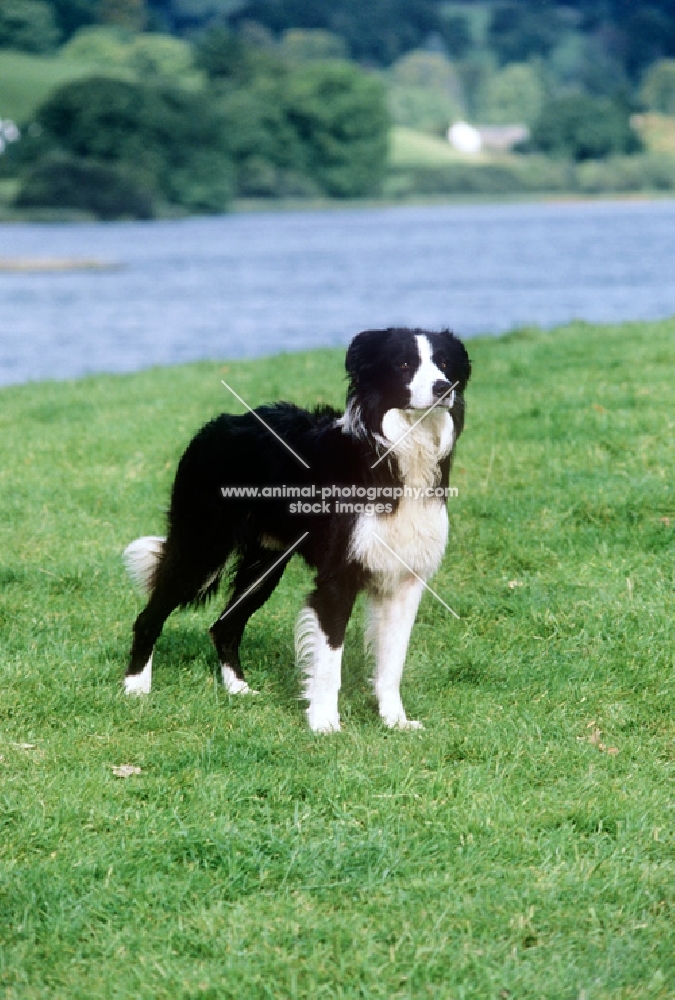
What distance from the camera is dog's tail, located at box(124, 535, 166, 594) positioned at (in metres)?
5.61

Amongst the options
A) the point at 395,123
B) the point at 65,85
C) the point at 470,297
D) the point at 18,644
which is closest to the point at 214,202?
the point at 65,85

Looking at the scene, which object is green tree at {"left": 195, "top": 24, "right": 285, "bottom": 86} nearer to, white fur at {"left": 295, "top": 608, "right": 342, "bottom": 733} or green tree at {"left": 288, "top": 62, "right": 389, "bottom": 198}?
green tree at {"left": 288, "top": 62, "right": 389, "bottom": 198}

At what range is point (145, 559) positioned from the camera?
18.4ft

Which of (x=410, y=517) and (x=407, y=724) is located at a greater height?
(x=410, y=517)

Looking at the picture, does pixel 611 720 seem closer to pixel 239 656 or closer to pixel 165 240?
pixel 239 656

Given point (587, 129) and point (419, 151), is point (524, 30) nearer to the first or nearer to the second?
point (419, 151)

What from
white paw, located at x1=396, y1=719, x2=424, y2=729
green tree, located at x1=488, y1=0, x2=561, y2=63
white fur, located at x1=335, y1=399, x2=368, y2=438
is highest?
white fur, located at x1=335, y1=399, x2=368, y2=438

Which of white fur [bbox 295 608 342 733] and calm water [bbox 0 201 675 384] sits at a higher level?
white fur [bbox 295 608 342 733]

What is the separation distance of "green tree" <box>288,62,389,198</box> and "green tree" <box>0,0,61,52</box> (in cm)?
1813

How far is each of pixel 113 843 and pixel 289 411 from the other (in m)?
1.94

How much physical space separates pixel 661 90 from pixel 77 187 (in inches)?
1914

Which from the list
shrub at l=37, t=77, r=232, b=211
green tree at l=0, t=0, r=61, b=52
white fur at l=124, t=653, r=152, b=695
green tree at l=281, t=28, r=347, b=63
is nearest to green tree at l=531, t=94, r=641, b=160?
green tree at l=281, t=28, r=347, b=63

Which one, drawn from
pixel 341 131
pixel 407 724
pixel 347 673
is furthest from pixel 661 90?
pixel 407 724

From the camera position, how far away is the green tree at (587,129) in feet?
279
